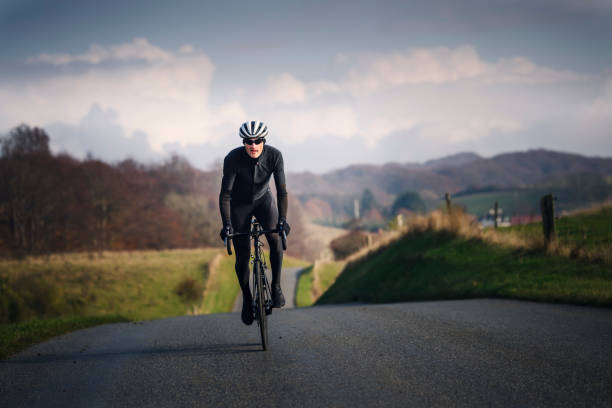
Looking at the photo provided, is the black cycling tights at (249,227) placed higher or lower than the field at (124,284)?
higher

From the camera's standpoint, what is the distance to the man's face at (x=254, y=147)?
6.96 metres

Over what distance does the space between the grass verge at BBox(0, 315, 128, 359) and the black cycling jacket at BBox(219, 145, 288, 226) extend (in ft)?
14.0

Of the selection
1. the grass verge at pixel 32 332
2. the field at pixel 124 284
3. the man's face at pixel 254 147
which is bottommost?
the field at pixel 124 284

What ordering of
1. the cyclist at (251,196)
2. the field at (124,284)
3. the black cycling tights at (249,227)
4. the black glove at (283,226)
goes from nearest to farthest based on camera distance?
the black glove at (283,226), the cyclist at (251,196), the black cycling tights at (249,227), the field at (124,284)

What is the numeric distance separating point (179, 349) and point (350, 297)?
49.4ft

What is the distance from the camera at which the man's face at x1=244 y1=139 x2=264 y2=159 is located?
6961 millimetres

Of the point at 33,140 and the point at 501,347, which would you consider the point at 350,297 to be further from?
the point at 33,140

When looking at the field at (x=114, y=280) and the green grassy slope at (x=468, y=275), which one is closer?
Result: the green grassy slope at (x=468, y=275)

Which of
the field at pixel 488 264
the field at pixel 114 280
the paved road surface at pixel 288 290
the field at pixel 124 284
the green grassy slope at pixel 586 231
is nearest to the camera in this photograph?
the field at pixel 488 264

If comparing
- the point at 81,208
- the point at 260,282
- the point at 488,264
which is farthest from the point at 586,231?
the point at 81,208

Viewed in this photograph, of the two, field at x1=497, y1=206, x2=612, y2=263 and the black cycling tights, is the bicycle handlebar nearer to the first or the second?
the black cycling tights

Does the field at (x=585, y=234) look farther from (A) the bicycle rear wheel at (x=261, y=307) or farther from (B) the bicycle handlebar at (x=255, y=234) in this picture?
(A) the bicycle rear wheel at (x=261, y=307)

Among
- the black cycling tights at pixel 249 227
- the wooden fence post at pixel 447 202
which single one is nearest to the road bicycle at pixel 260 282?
the black cycling tights at pixel 249 227

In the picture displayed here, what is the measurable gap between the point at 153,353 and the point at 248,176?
9.25 feet
